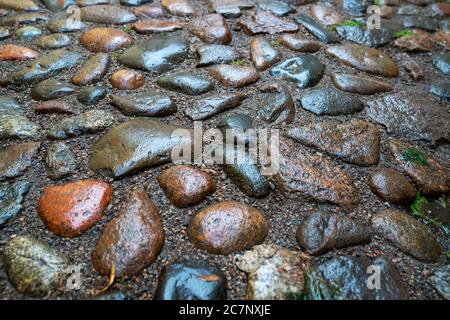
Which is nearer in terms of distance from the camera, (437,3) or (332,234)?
(332,234)

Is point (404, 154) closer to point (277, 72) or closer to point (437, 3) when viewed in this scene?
point (277, 72)

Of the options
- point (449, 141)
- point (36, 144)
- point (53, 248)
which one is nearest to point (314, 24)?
point (449, 141)

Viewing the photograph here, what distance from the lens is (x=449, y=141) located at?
2.13 meters

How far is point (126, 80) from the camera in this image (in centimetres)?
224

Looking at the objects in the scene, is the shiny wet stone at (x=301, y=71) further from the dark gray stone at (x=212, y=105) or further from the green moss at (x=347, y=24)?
the green moss at (x=347, y=24)

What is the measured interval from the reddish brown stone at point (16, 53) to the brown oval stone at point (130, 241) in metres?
1.49

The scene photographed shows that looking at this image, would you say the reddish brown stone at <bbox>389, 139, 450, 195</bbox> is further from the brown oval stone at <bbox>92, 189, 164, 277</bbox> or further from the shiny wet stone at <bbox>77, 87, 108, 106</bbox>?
the shiny wet stone at <bbox>77, 87, 108, 106</bbox>

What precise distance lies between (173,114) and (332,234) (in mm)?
1071

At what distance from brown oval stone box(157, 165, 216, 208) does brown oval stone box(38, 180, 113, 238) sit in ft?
0.86

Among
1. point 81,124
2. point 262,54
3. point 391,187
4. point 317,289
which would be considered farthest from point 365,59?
point 81,124

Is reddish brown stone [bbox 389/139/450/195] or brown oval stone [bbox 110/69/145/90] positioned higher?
brown oval stone [bbox 110/69/145/90]

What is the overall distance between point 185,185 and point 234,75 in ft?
3.01

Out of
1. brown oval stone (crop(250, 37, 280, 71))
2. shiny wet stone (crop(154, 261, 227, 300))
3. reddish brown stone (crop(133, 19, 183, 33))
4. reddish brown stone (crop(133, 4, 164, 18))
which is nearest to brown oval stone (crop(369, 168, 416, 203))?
shiny wet stone (crop(154, 261, 227, 300))

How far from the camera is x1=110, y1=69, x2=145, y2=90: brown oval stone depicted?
2.22 m
